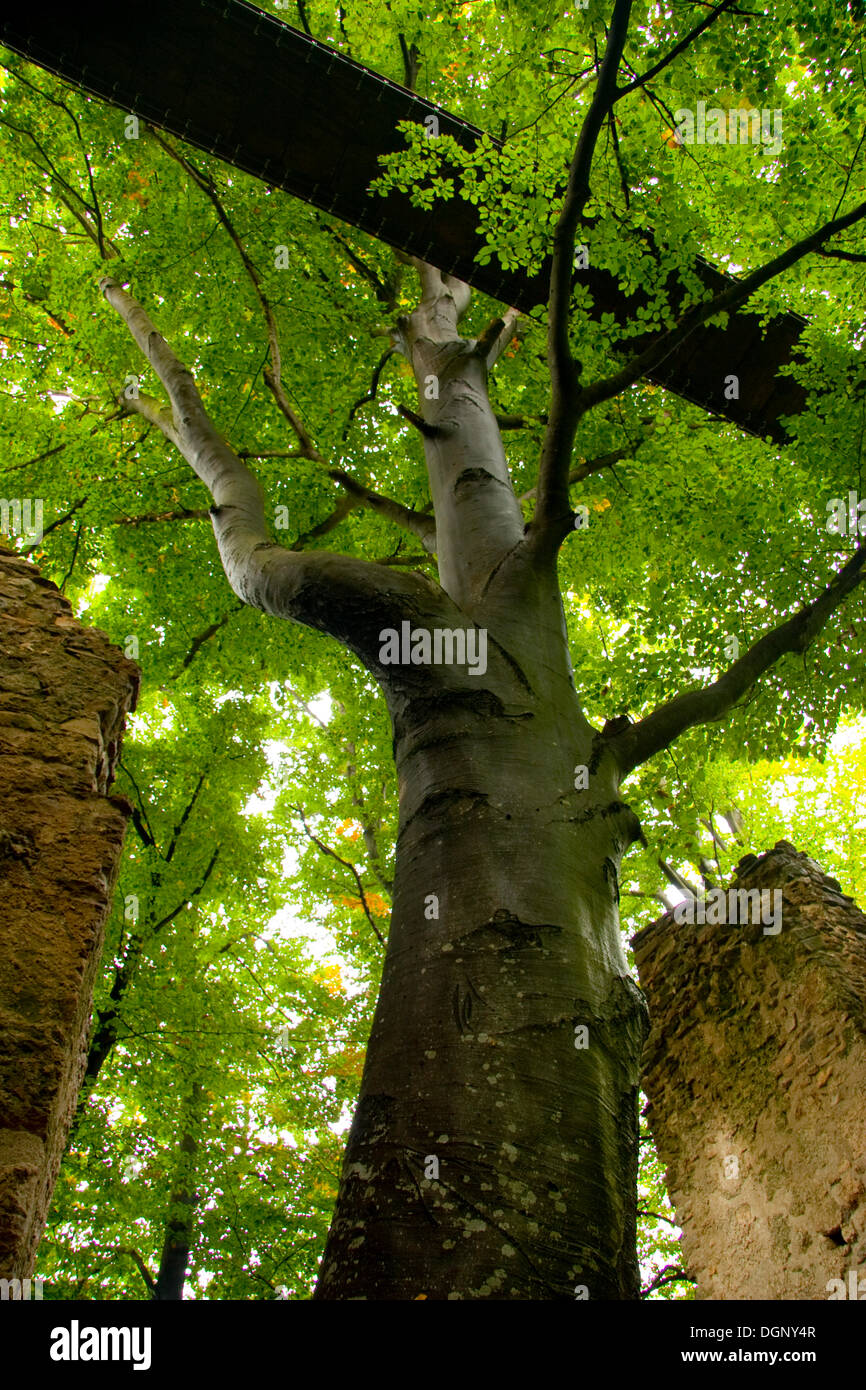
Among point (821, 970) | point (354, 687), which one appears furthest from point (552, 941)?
point (354, 687)

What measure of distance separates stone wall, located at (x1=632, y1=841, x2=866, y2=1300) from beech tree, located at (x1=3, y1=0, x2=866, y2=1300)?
1.23 m

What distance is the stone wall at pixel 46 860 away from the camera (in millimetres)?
1622

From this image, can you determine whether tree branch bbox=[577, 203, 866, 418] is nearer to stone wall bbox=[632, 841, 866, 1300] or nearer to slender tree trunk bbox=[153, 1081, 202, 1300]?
stone wall bbox=[632, 841, 866, 1300]

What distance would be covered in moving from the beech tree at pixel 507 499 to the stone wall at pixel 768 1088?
4.05 feet

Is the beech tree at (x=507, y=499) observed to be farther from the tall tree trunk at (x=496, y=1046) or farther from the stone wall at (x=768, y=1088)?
the stone wall at (x=768, y=1088)

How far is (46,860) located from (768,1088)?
3.74 meters

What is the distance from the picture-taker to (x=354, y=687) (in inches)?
319

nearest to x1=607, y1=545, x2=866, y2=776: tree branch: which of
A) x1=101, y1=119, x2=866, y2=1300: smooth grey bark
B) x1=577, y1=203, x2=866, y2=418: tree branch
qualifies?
x1=101, y1=119, x2=866, y2=1300: smooth grey bark

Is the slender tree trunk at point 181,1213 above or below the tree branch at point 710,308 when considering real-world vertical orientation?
below

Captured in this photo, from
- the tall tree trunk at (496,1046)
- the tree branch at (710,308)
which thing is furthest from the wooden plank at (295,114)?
the tall tree trunk at (496,1046)

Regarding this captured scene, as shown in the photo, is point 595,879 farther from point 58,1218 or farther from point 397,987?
point 58,1218

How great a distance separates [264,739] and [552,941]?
7739 mm

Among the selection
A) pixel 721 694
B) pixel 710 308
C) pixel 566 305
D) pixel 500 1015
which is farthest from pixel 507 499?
pixel 500 1015

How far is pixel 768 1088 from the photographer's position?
4.11 metres
